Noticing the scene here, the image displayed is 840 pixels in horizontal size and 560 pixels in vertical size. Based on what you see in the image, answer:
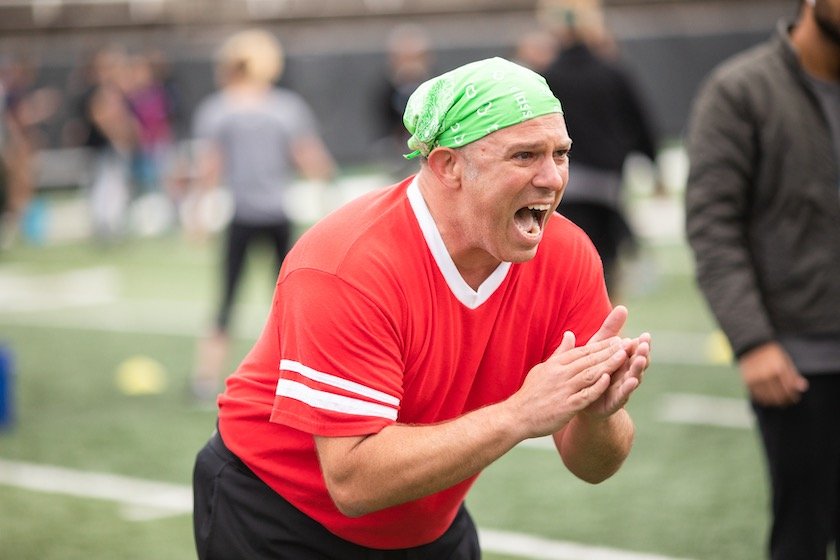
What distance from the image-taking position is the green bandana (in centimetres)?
292

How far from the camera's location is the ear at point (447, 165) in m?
3.00

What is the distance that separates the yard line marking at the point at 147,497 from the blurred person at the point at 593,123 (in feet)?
13.3

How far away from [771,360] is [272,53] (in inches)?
228

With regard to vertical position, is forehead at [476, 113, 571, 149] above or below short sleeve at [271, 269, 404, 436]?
above

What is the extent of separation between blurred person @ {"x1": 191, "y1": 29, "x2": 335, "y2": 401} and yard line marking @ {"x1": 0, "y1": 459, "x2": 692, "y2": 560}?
173 centimetres

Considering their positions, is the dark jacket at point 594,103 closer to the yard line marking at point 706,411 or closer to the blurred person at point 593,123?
the blurred person at point 593,123

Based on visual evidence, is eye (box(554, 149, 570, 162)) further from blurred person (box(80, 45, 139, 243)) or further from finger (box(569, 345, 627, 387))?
blurred person (box(80, 45, 139, 243))

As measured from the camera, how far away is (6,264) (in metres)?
16.2

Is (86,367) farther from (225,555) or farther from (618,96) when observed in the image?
(225,555)

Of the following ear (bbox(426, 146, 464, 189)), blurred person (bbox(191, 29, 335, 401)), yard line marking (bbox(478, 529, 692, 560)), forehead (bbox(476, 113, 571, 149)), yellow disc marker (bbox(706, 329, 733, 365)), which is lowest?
yellow disc marker (bbox(706, 329, 733, 365))

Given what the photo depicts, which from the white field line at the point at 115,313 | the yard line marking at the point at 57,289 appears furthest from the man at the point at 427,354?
the yard line marking at the point at 57,289

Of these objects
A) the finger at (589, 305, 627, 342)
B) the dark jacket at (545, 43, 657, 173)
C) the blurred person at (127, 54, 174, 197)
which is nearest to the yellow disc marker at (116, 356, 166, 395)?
the dark jacket at (545, 43, 657, 173)

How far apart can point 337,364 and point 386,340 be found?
130 mm

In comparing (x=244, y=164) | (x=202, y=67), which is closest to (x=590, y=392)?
(x=244, y=164)
